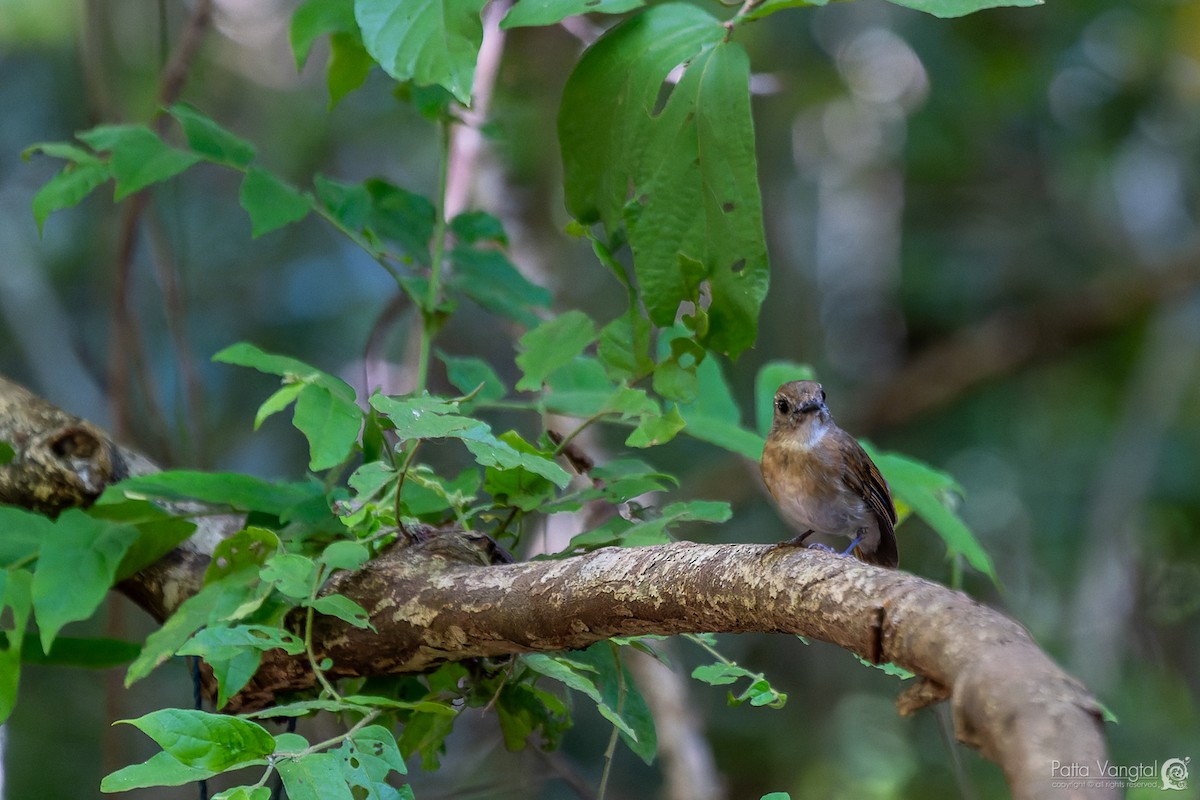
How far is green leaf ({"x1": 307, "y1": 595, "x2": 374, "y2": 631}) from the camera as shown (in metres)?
1.63

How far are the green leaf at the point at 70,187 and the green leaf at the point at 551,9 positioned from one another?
88cm

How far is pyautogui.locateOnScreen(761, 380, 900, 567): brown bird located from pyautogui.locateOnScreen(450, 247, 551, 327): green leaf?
571 millimetres

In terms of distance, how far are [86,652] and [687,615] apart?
1208 mm

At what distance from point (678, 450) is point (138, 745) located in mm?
2970

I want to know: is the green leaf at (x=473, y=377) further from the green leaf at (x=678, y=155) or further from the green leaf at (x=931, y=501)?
the green leaf at (x=931, y=501)

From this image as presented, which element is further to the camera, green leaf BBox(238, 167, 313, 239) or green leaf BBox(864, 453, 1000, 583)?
green leaf BBox(864, 453, 1000, 583)

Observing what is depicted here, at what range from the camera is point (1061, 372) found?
6.54m

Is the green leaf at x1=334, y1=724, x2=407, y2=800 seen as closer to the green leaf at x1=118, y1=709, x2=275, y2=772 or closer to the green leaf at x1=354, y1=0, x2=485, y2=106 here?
the green leaf at x1=118, y1=709, x2=275, y2=772

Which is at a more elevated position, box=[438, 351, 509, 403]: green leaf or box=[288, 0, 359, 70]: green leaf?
box=[288, 0, 359, 70]: green leaf

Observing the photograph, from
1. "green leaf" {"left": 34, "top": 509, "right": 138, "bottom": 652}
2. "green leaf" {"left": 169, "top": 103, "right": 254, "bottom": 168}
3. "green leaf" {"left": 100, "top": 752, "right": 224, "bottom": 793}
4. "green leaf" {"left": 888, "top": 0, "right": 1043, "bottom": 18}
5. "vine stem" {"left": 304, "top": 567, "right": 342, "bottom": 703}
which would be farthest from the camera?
"green leaf" {"left": 169, "top": 103, "right": 254, "bottom": 168}

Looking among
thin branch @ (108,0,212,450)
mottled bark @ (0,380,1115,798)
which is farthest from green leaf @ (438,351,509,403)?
thin branch @ (108,0,212,450)

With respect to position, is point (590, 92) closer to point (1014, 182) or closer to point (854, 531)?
point (854, 531)

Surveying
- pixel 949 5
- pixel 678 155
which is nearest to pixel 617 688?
pixel 678 155

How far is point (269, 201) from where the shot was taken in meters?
2.14
